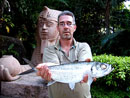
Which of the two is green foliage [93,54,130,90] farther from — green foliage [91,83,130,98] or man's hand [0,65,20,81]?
man's hand [0,65,20,81]

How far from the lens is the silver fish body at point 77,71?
5.25 feet

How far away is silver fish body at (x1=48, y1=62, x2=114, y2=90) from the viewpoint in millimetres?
1600

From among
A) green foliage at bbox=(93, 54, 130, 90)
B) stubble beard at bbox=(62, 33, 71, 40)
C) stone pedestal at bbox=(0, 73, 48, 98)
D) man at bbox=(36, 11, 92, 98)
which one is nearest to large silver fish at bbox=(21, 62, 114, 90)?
man at bbox=(36, 11, 92, 98)

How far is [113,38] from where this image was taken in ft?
21.4

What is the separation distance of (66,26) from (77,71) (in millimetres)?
590

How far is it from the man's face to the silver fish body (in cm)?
47

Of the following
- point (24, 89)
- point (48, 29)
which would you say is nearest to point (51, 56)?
point (24, 89)

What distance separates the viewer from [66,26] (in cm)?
198

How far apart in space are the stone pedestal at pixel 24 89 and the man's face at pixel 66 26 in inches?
68.0

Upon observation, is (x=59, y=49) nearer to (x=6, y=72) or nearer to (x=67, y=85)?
(x=67, y=85)

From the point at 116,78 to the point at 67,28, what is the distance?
232 centimetres

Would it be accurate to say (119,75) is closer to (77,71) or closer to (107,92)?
(107,92)

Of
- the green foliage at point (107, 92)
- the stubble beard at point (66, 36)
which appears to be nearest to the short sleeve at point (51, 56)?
the stubble beard at point (66, 36)

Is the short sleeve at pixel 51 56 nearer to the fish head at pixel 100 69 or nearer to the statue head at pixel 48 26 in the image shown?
the fish head at pixel 100 69
